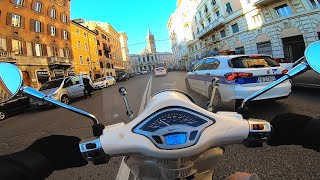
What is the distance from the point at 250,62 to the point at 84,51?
4355 centimetres

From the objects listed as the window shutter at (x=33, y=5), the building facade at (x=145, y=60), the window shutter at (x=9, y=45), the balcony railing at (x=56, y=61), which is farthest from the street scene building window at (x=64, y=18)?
the building facade at (x=145, y=60)

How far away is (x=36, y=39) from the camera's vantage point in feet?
94.4

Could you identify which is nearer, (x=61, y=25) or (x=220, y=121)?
(x=220, y=121)

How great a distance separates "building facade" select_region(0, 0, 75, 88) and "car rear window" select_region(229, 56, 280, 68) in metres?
23.1

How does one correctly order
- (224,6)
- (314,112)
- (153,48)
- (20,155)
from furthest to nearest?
(153,48)
(224,6)
(314,112)
(20,155)

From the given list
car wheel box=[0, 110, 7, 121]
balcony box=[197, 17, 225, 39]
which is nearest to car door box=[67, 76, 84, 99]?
car wheel box=[0, 110, 7, 121]

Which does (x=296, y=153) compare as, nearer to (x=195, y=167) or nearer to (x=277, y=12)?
(x=195, y=167)

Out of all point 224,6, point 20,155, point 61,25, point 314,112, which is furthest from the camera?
point 61,25

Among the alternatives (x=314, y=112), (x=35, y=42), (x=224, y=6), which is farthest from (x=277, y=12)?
(x=35, y=42)

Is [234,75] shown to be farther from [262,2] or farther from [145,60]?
[145,60]

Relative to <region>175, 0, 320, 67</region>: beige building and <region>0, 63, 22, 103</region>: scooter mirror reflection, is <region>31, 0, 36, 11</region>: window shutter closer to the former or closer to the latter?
<region>175, 0, 320, 67</region>: beige building

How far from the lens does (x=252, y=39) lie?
27.5 meters

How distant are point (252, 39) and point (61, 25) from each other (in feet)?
93.1

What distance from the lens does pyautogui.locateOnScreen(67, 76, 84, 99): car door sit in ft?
47.5
